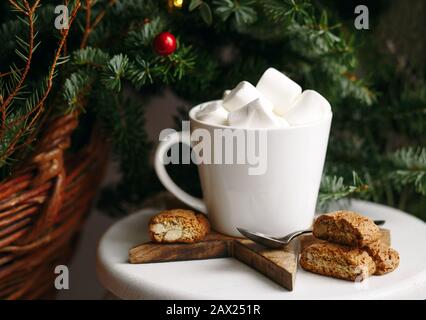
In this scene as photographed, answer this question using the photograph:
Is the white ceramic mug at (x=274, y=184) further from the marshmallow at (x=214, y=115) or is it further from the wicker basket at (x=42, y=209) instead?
the wicker basket at (x=42, y=209)

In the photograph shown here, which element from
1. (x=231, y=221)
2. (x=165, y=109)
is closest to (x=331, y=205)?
(x=231, y=221)

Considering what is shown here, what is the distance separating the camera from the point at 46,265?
0.93 m

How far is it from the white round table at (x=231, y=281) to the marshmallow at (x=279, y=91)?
211 mm

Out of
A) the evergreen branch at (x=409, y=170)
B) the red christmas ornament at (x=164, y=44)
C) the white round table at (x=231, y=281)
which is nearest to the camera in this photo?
the white round table at (x=231, y=281)

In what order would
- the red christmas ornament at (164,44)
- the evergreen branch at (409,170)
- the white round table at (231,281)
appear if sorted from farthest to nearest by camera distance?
the evergreen branch at (409,170), the red christmas ornament at (164,44), the white round table at (231,281)

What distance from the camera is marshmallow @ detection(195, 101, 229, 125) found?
2.43 feet

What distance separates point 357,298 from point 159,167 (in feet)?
1.10

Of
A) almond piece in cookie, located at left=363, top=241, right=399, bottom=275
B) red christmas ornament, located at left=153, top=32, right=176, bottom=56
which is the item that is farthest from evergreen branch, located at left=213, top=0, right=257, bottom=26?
almond piece in cookie, located at left=363, top=241, right=399, bottom=275

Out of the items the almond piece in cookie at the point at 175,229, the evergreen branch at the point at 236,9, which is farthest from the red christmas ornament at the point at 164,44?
the almond piece in cookie at the point at 175,229

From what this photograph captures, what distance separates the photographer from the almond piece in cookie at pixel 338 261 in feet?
2.19

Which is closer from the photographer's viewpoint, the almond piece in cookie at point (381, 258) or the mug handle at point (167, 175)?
the almond piece in cookie at point (381, 258)

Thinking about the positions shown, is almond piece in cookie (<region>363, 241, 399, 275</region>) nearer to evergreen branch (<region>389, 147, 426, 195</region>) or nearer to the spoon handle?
the spoon handle

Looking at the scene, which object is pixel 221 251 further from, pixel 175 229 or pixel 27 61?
pixel 27 61

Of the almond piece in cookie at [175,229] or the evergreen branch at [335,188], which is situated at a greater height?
the evergreen branch at [335,188]
